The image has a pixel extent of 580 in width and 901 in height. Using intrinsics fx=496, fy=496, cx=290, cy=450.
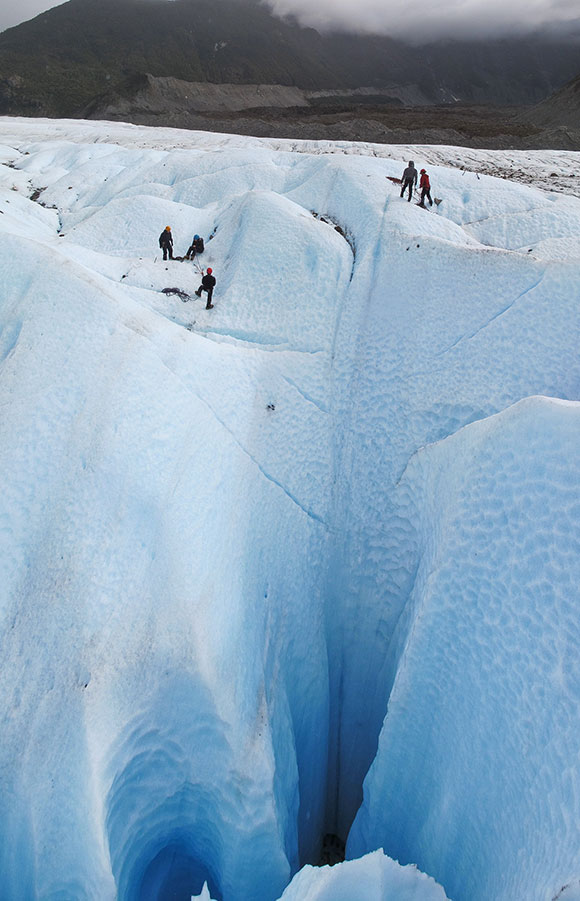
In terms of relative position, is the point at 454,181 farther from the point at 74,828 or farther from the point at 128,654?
the point at 74,828

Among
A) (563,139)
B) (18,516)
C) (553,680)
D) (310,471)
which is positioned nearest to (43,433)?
(18,516)

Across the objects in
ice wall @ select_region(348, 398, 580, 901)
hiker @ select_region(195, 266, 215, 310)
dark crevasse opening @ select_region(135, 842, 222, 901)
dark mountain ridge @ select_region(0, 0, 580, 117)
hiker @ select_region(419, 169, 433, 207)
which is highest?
dark mountain ridge @ select_region(0, 0, 580, 117)

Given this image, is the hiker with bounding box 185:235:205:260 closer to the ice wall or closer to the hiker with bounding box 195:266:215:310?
the hiker with bounding box 195:266:215:310

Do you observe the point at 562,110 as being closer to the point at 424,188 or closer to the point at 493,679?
the point at 424,188

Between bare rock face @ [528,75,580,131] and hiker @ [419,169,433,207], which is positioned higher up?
bare rock face @ [528,75,580,131]

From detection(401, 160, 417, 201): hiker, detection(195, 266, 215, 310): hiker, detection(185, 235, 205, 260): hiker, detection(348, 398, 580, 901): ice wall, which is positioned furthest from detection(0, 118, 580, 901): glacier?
detection(401, 160, 417, 201): hiker

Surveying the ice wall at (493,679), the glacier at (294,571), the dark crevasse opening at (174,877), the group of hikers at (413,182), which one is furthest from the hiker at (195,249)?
the dark crevasse opening at (174,877)
